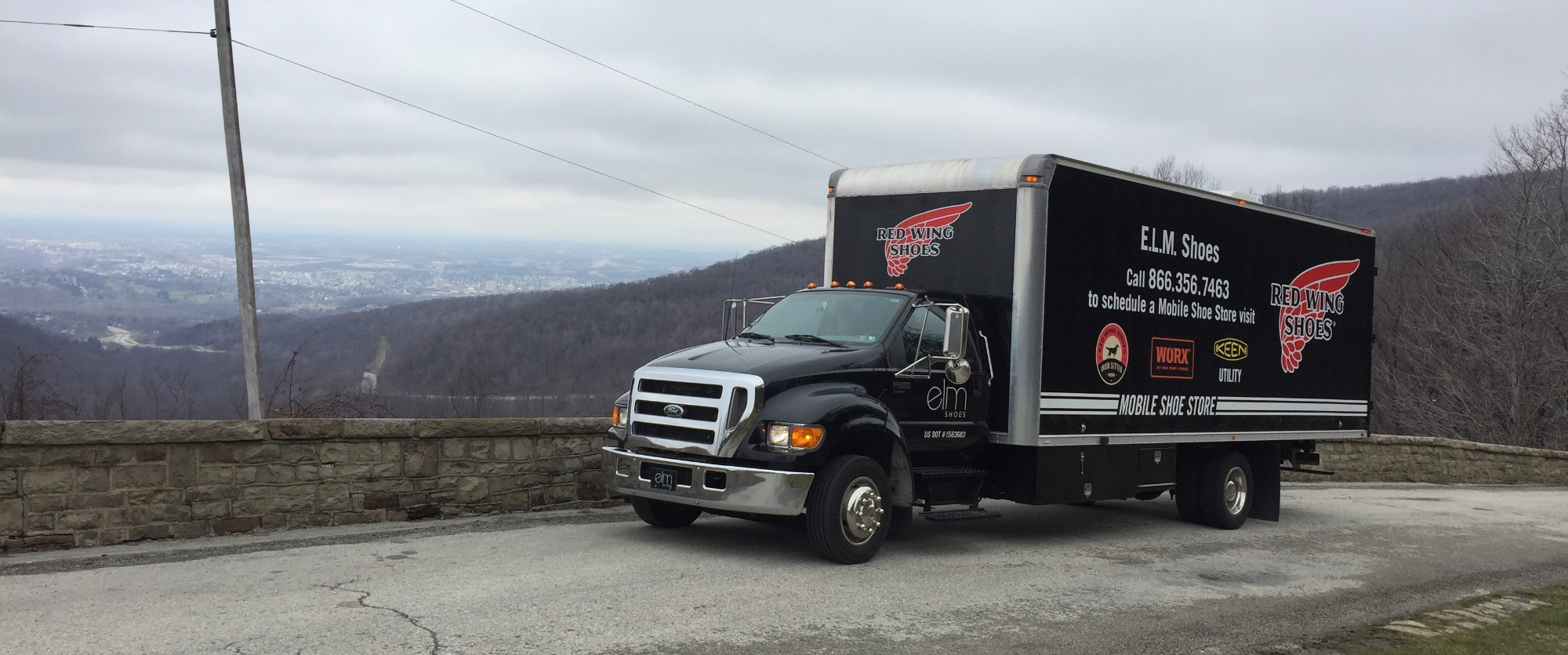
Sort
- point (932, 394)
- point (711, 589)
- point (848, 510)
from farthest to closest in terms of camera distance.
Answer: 1. point (932, 394)
2. point (848, 510)
3. point (711, 589)

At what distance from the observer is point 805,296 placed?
397 inches

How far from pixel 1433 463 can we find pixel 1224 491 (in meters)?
12.6

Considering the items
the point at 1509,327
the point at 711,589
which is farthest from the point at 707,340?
the point at 1509,327

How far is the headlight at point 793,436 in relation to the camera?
8.12 metres

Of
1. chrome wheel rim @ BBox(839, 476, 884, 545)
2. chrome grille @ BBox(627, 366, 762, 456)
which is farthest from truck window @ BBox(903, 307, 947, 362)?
chrome grille @ BBox(627, 366, 762, 456)

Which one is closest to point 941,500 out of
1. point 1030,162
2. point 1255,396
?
point 1030,162

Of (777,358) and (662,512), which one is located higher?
(777,358)

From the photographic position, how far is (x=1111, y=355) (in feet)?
33.8

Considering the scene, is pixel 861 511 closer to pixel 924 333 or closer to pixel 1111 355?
pixel 924 333

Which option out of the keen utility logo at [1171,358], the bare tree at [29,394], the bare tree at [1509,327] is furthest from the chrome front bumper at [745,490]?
the bare tree at [1509,327]

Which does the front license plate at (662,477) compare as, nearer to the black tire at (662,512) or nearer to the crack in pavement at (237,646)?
the black tire at (662,512)

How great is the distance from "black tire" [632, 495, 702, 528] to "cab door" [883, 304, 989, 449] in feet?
6.24

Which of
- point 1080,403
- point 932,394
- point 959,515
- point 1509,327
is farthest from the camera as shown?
point 1509,327

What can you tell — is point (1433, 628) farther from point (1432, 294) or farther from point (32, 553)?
point (1432, 294)
